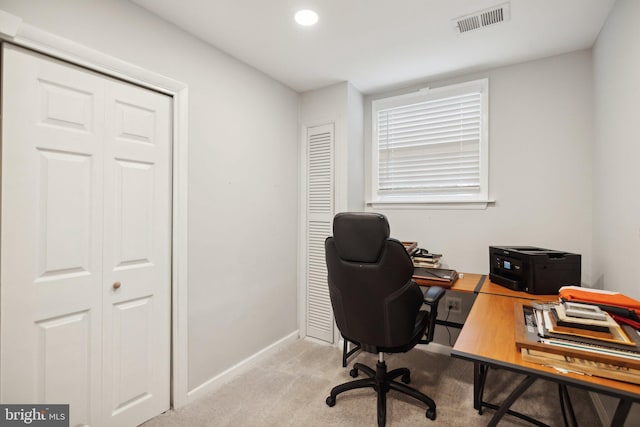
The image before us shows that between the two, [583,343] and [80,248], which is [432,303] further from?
[80,248]

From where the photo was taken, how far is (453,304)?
2.75 metres

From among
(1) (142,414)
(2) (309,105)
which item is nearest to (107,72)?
(2) (309,105)

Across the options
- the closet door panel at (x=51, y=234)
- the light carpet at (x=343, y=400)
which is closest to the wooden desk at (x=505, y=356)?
the light carpet at (x=343, y=400)

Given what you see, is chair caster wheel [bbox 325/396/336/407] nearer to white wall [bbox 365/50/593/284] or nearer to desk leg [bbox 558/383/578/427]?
desk leg [bbox 558/383/578/427]

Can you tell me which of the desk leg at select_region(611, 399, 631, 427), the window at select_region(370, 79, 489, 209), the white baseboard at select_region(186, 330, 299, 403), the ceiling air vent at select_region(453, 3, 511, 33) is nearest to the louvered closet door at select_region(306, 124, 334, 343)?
the white baseboard at select_region(186, 330, 299, 403)

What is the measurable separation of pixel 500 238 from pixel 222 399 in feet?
8.36

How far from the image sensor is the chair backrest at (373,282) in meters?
1.70

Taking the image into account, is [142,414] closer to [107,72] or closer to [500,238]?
[107,72]

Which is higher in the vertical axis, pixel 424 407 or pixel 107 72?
pixel 107 72

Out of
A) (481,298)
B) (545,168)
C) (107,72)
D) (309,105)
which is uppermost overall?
(309,105)

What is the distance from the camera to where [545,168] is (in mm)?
2414

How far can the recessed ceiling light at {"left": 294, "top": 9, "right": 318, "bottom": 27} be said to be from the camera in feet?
6.09

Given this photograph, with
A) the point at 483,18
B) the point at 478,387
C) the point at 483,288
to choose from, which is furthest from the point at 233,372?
the point at 483,18

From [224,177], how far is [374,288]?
142 cm
